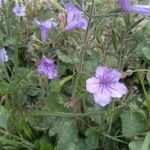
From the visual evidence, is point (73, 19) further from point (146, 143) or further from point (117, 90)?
point (146, 143)

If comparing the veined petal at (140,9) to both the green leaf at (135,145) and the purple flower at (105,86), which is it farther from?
the green leaf at (135,145)

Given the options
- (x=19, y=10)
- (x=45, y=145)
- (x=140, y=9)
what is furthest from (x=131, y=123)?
(x=19, y=10)

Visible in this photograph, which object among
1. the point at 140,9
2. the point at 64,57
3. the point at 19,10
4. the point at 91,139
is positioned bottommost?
the point at 91,139

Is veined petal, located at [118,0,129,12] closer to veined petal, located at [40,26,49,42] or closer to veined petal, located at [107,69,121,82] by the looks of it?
veined petal, located at [107,69,121,82]

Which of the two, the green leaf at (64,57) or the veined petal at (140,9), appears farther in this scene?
the green leaf at (64,57)

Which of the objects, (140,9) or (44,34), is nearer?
(140,9)

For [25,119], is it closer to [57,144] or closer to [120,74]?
[57,144]

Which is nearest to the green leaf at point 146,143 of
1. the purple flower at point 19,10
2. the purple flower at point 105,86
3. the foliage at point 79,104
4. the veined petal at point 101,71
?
the foliage at point 79,104
